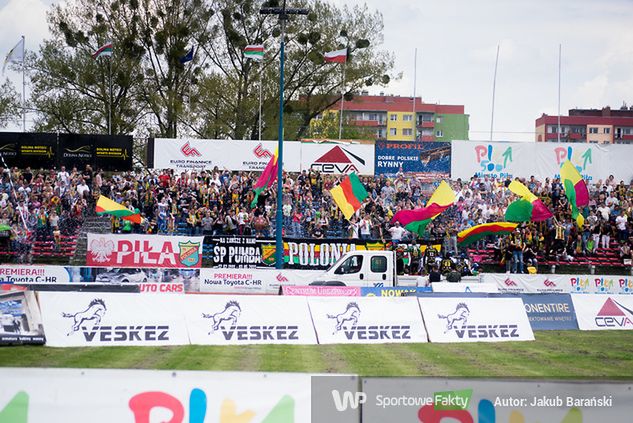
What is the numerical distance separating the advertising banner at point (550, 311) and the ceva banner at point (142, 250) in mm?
16212

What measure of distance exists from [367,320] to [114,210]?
17872 millimetres

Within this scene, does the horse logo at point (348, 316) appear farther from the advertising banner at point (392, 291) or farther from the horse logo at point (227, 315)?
the advertising banner at point (392, 291)

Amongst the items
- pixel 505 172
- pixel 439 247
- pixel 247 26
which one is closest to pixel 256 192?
pixel 439 247

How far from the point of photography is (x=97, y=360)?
17797 mm

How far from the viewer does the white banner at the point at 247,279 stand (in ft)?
108

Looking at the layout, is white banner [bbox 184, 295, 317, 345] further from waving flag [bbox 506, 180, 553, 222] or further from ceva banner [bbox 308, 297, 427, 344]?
waving flag [bbox 506, 180, 553, 222]

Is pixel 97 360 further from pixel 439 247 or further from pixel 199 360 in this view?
pixel 439 247

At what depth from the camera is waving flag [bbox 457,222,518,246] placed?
120ft

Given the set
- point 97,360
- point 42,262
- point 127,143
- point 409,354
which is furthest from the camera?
point 127,143

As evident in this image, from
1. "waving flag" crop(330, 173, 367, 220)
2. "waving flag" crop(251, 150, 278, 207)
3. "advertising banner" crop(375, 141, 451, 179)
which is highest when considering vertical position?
"advertising banner" crop(375, 141, 451, 179)

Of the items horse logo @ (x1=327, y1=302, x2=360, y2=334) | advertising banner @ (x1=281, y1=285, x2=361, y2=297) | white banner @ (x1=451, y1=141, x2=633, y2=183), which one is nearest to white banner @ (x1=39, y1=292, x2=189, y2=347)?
horse logo @ (x1=327, y1=302, x2=360, y2=334)

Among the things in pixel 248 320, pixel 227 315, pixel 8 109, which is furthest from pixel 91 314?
pixel 8 109

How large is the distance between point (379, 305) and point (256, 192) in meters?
17.0

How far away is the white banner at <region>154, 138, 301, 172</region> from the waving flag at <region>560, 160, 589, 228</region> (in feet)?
49.2
